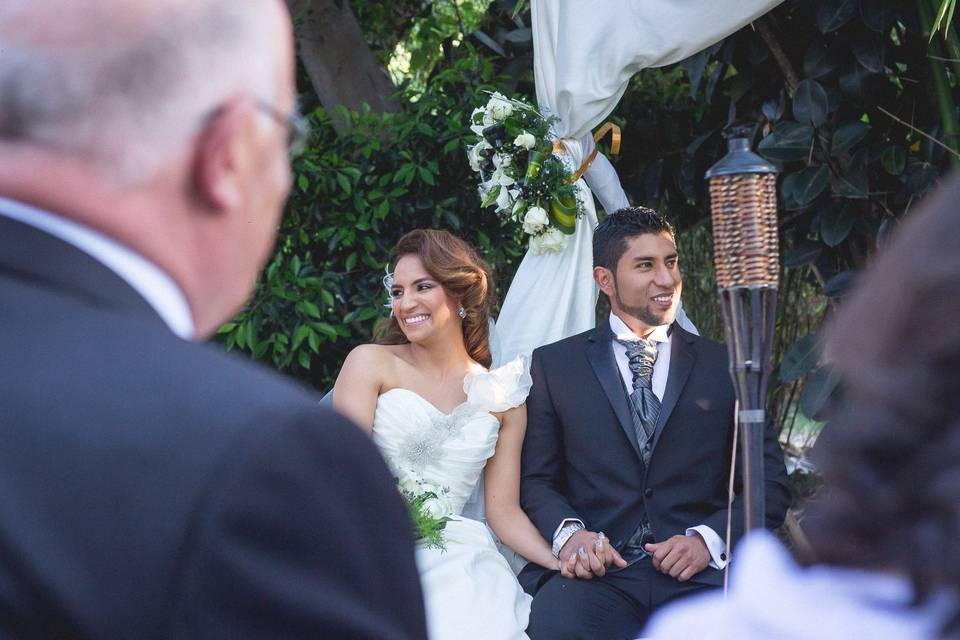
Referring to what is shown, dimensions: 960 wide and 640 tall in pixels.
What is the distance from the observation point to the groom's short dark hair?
4586mm

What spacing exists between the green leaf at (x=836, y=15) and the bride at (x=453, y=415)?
169 centimetres

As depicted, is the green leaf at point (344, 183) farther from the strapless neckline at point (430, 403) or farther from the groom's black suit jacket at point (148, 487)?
the groom's black suit jacket at point (148, 487)

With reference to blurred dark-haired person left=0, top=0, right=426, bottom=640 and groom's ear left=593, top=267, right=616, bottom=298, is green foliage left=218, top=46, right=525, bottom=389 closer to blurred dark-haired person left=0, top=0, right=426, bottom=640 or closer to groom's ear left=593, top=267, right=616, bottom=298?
groom's ear left=593, top=267, right=616, bottom=298

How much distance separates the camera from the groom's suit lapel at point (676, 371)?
4.16 metres

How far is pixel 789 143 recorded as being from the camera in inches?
186

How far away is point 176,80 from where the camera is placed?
37.2 inches

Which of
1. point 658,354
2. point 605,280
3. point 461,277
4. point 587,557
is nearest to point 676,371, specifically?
point 658,354

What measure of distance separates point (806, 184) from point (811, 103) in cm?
33

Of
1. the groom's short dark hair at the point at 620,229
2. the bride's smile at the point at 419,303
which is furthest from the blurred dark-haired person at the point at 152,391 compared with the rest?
the groom's short dark hair at the point at 620,229

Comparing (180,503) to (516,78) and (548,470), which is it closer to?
(548,470)

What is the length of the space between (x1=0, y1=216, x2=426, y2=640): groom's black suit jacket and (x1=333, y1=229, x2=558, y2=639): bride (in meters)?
2.88

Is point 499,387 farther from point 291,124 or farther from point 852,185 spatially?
point 291,124

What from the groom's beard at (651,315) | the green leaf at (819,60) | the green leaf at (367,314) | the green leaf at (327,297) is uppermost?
the green leaf at (819,60)

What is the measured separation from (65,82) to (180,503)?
354 millimetres
